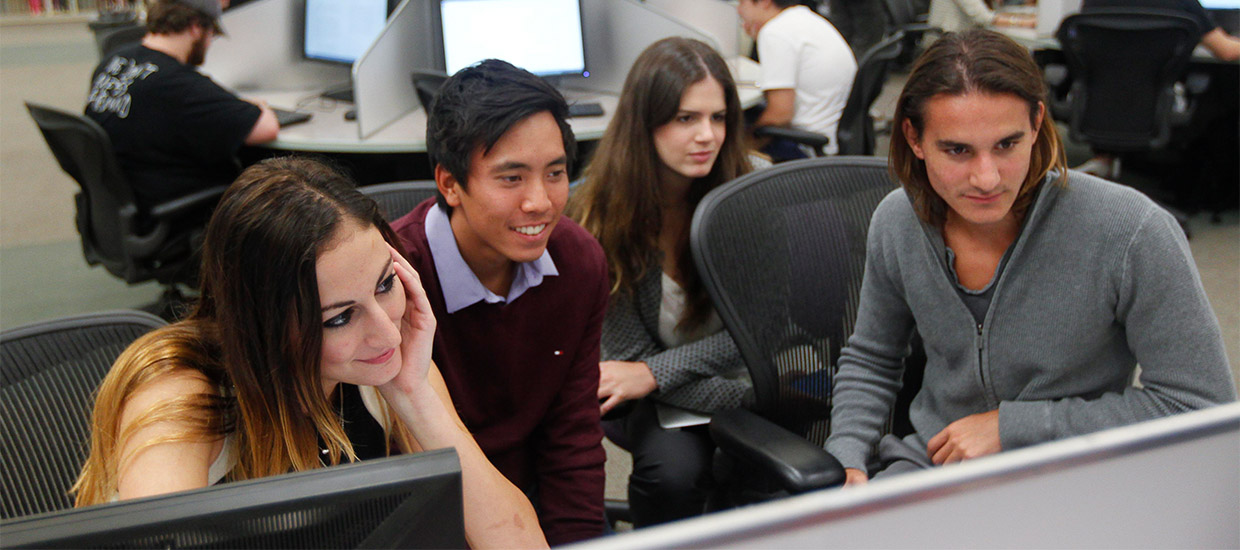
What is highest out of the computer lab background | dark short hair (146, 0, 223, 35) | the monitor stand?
dark short hair (146, 0, 223, 35)

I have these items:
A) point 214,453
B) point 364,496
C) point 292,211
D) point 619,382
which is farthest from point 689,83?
point 364,496

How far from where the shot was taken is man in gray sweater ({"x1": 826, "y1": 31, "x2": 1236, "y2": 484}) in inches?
44.6

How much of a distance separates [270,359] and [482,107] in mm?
460

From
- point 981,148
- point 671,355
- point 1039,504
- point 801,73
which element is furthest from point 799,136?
point 1039,504

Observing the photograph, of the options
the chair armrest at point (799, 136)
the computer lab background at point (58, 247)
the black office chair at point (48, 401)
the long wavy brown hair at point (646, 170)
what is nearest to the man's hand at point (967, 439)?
the long wavy brown hair at point (646, 170)

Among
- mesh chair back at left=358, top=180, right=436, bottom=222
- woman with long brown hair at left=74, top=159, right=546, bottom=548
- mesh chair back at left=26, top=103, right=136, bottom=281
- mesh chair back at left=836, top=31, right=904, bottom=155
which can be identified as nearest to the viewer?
woman with long brown hair at left=74, top=159, right=546, bottom=548

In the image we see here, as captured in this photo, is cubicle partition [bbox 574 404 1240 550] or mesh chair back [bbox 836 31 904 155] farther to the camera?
mesh chair back [bbox 836 31 904 155]

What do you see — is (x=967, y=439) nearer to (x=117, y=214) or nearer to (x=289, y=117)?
(x=117, y=214)

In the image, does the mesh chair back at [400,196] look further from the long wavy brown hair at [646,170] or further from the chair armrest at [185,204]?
the chair armrest at [185,204]

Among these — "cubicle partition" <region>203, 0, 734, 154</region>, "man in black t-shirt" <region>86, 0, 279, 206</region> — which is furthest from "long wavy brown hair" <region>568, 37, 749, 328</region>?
"man in black t-shirt" <region>86, 0, 279, 206</region>

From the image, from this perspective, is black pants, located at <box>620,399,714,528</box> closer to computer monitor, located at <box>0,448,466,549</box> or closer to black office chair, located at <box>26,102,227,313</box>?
computer monitor, located at <box>0,448,466,549</box>

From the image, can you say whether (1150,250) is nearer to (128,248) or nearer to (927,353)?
(927,353)

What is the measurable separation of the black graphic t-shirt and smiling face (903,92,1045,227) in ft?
7.09

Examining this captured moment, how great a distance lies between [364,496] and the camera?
1.75 feet
